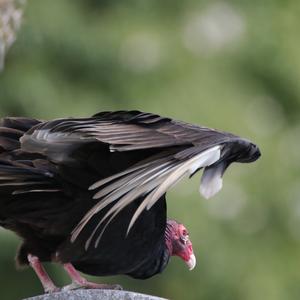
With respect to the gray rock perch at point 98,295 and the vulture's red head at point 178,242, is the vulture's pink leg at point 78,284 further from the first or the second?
the gray rock perch at point 98,295

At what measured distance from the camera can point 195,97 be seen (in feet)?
26.1

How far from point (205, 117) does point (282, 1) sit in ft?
5.98

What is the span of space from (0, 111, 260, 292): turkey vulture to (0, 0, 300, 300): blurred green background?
8.72 ft

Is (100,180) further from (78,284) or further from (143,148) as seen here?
(78,284)

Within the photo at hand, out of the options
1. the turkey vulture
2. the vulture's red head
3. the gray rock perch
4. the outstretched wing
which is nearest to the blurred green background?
the vulture's red head

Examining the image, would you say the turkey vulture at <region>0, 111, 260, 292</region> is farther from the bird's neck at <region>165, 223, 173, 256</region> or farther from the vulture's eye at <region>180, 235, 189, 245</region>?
the vulture's eye at <region>180, 235, 189, 245</region>

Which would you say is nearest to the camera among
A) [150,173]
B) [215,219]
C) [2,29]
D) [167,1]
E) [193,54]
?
[150,173]

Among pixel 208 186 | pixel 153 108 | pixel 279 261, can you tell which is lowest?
pixel 279 261

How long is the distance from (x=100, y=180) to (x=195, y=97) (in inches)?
143

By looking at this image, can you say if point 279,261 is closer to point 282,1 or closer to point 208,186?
point 282,1

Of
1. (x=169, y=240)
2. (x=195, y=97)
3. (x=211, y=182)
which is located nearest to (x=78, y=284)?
(x=169, y=240)

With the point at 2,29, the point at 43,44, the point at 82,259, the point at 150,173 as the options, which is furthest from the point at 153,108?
the point at 150,173

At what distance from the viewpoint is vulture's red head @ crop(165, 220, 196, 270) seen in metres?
5.17

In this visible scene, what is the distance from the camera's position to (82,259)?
4.65 metres
